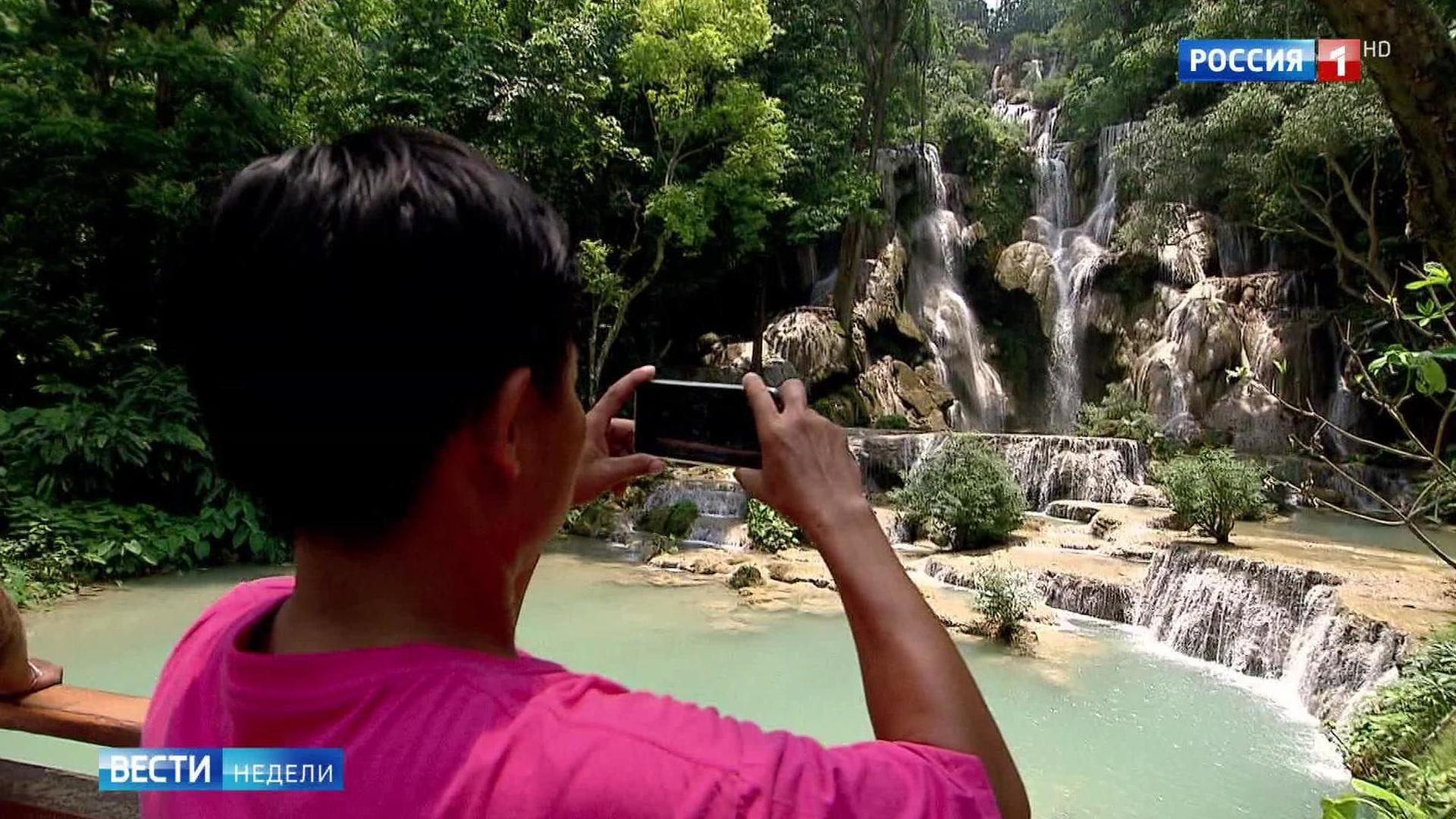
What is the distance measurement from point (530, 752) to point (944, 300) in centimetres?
1836

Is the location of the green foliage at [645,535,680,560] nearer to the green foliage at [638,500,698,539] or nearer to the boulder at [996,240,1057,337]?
the green foliage at [638,500,698,539]

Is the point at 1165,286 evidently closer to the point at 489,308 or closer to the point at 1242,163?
the point at 1242,163

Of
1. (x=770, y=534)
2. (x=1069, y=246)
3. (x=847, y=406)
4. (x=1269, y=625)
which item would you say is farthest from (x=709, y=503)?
(x=1069, y=246)

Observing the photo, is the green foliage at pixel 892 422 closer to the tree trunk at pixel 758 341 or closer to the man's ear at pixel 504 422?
the tree trunk at pixel 758 341

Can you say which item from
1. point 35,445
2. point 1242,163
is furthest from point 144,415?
point 1242,163

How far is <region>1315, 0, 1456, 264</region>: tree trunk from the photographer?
120cm

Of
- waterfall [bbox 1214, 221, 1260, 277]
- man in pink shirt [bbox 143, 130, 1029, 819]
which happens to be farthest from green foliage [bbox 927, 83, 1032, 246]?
man in pink shirt [bbox 143, 130, 1029, 819]

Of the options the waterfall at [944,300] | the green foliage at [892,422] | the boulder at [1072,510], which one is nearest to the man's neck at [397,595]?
the boulder at [1072,510]

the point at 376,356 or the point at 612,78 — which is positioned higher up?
the point at 612,78

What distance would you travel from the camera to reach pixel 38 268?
934cm

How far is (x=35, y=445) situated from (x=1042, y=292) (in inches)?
596

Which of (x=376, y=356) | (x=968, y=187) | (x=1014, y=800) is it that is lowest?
(x=1014, y=800)

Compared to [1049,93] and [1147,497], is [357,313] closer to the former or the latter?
[1147,497]

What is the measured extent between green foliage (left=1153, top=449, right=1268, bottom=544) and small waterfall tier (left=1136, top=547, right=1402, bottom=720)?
0.65 m
